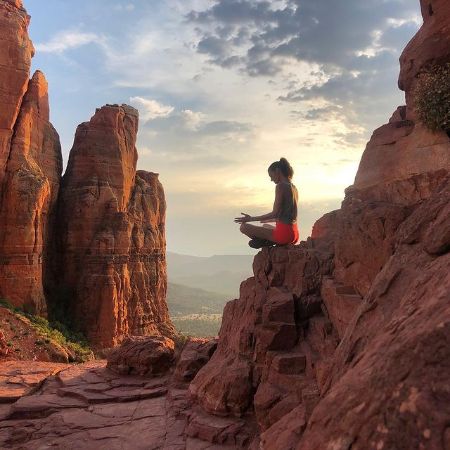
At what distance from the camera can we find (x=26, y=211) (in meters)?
27.3

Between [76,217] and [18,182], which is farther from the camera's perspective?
[76,217]

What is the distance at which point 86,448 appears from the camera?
7.12 m

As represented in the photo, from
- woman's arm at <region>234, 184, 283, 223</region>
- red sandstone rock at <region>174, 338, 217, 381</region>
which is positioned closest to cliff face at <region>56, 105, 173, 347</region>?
red sandstone rock at <region>174, 338, 217, 381</region>

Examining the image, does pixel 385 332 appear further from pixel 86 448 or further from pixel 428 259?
pixel 86 448

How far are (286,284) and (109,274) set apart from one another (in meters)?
26.4

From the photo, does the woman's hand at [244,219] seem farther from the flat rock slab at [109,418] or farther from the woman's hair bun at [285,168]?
the flat rock slab at [109,418]

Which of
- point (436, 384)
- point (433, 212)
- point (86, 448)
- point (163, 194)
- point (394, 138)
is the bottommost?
point (86, 448)

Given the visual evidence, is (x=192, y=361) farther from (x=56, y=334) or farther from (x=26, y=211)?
(x=26, y=211)

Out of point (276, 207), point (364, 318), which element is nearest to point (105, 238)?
point (276, 207)

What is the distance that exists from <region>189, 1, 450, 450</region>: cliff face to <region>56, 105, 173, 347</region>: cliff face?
24.6 m

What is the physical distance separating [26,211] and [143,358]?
2013cm

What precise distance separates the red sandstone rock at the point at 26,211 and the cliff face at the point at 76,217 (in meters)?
0.07

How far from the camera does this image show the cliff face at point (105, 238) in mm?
32344

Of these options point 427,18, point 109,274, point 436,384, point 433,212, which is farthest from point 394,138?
point 109,274
